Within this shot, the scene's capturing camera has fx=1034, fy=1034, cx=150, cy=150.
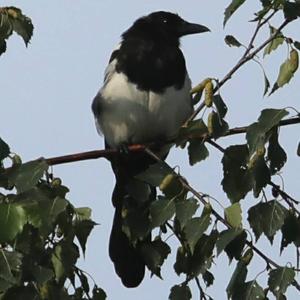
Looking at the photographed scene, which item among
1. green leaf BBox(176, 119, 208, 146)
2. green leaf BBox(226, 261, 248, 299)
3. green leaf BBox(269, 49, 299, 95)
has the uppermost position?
green leaf BBox(269, 49, 299, 95)

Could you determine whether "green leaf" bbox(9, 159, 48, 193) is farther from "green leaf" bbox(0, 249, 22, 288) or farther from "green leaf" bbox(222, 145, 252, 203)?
"green leaf" bbox(222, 145, 252, 203)

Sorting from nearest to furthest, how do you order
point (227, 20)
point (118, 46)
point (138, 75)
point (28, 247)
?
point (28, 247) → point (227, 20) → point (138, 75) → point (118, 46)

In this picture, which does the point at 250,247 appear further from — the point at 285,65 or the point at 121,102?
the point at 121,102

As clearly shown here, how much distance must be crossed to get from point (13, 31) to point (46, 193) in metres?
0.52

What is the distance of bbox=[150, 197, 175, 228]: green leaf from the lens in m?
2.61

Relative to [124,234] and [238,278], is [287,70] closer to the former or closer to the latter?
[238,278]

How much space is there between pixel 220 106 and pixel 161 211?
33 centimetres

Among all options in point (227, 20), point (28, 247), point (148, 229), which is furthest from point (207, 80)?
point (28, 247)

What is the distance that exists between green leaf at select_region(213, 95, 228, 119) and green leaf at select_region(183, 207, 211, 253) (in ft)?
0.92

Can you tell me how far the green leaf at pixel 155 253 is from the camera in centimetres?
304

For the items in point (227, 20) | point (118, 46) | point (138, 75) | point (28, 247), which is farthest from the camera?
point (118, 46)

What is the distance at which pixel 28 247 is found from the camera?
2561 millimetres

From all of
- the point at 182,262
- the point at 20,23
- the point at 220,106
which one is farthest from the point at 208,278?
the point at 20,23

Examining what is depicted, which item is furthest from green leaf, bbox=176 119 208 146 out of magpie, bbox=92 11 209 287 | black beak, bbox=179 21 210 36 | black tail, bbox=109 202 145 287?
black beak, bbox=179 21 210 36
